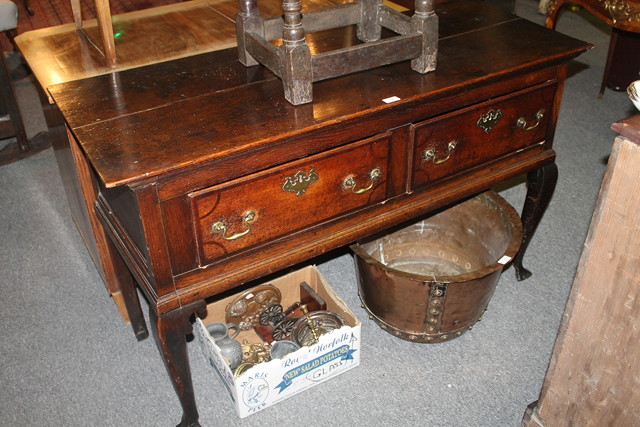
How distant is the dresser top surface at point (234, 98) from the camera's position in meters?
1.30

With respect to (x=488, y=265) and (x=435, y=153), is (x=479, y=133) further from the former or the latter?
(x=488, y=265)

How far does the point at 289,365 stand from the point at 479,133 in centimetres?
75

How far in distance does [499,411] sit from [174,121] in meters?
1.11

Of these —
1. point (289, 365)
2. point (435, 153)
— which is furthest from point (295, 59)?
point (289, 365)

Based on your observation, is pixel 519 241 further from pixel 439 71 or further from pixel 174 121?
pixel 174 121

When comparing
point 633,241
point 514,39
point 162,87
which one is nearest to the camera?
point 633,241

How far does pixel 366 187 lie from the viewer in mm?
1535

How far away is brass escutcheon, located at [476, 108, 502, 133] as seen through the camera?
1638 mm

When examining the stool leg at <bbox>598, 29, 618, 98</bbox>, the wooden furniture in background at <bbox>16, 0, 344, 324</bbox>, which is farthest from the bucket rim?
the stool leg at <bbox>598, 29, 618, 98</bbox>

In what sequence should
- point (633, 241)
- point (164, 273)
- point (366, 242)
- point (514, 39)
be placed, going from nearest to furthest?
point (633, 241) → point (164, 273) → point (514, 39) → point (366, 242)

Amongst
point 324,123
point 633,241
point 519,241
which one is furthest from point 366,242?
point 633,241

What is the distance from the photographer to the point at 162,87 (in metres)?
1.54

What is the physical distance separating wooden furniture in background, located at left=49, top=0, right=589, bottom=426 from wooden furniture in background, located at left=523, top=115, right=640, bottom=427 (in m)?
0.44

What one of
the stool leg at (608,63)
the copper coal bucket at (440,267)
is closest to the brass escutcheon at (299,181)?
the copper coal bucket at (440,267)
